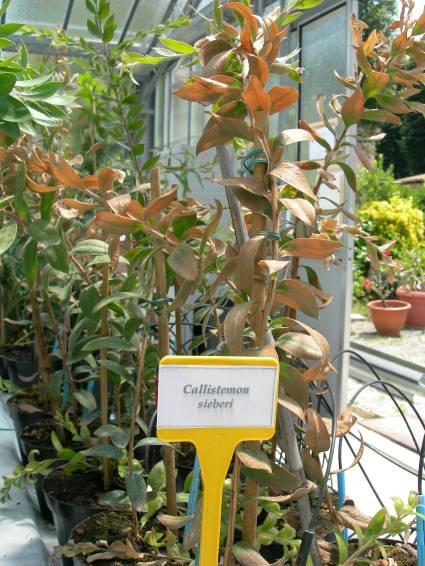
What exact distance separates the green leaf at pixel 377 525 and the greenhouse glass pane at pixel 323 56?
6.81 ft

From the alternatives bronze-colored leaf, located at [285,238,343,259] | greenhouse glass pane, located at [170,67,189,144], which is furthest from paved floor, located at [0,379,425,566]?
greenhouse glass pane, located at [170,67,189,144]

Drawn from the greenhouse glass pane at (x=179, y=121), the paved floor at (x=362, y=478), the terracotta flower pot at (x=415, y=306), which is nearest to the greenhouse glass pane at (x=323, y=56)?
the paved floor at (x=362, y=478)

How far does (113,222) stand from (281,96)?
0.97 ft

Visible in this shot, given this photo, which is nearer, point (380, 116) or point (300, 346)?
point (300, 346)

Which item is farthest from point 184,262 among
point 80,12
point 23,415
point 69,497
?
point 80,12

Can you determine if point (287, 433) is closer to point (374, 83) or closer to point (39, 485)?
point (374, 83)

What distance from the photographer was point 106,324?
1.38m

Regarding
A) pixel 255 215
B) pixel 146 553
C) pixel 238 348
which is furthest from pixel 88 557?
pixel 255 215

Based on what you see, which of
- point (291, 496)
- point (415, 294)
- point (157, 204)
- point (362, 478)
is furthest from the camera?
point (415, 294)

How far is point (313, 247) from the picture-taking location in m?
0.83

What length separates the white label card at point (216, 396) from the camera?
2.29 ft

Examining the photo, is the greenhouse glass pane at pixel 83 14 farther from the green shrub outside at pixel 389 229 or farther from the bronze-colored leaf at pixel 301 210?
the bronze-colored leaf at pixel 301 210

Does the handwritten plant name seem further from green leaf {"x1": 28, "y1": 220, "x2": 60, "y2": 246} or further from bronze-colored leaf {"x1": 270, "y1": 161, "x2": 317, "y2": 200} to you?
green leaf {"x1": 28, "y1": 220, "x2": 60, "y2": 246}

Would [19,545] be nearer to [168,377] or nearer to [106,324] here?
[106,324]
